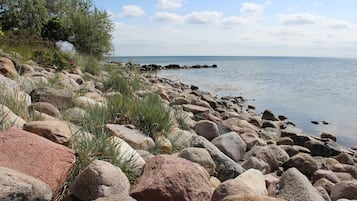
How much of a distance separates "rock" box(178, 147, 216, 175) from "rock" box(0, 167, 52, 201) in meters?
2.21

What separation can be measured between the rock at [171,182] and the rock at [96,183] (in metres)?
0.20

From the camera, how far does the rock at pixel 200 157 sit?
14.7 feet

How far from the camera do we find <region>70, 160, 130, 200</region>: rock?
2.93 metres

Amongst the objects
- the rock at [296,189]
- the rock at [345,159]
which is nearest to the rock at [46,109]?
the rock at [296,189]

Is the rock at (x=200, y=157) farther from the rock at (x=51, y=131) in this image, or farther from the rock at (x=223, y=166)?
the rock at (x=51, y=131)

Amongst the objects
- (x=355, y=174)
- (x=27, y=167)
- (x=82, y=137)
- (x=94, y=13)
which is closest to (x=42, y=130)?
(x=82, y=137)

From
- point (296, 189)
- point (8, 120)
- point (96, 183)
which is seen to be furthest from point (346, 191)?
point (8, 120)

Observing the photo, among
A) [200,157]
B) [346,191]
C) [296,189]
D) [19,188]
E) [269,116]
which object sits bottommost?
[269,116]

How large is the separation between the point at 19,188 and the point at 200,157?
2585 millimetres

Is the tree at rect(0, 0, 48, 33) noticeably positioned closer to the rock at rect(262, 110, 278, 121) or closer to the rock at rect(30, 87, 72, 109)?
the rock at rect(262, 110, 278, 121)

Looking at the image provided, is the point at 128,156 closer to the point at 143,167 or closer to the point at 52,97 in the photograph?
the point at 143,167

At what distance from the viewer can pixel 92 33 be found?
25875mm

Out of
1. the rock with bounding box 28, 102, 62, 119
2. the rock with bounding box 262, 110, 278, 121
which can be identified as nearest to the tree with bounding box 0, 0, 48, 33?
the rock with bounding box 262, 110, 278, 121

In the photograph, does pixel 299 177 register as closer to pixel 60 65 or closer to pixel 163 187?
pixel 163 187
